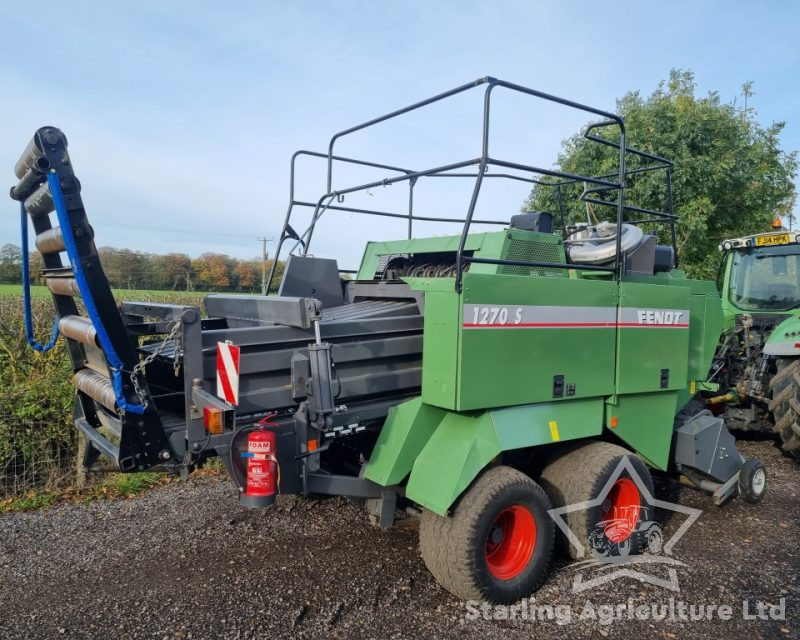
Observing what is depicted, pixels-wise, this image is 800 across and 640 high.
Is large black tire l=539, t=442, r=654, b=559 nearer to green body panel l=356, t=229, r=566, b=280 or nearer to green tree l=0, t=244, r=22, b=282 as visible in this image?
green body panel l=356, t=229, r=566, b=280

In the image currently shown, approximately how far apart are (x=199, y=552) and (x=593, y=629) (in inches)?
93.4

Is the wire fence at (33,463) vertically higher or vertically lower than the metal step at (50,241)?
lower

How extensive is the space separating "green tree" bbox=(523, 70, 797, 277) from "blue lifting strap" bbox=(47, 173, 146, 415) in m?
8.29

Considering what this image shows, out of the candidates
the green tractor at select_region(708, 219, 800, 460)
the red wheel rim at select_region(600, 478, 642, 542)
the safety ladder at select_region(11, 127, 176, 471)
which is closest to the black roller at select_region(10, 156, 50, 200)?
the safety ladder at select_region(11, 127, 176, 471)

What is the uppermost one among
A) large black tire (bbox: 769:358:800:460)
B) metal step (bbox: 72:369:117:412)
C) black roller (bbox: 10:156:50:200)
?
black roller (bbox: 10:156:50:200)

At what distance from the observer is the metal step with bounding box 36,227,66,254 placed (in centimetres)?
290

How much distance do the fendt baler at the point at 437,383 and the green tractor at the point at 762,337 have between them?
2.21 m

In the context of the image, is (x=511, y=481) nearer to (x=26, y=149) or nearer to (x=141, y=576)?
(x=141, y=576)

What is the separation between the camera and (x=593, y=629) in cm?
316

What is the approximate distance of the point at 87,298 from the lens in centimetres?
266

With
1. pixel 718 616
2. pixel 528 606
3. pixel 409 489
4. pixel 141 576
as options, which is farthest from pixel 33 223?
pixel 718 616

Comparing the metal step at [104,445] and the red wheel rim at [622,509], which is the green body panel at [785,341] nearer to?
the red wheel rim at [622,509]

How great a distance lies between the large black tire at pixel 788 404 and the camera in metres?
5.68

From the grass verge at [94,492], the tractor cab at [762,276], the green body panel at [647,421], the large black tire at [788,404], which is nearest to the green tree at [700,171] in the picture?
the tractor cab at [762,276]
